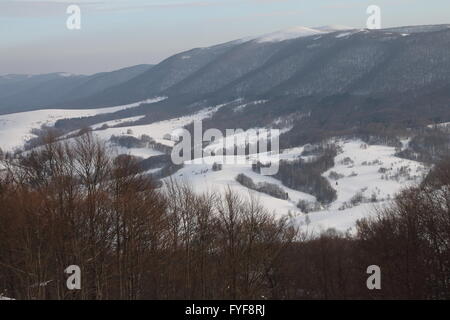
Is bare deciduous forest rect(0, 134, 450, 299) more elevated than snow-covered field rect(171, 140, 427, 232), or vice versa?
snow-covered field rect(171, 140, 427, 232)

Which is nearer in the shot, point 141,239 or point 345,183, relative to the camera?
point 141,239

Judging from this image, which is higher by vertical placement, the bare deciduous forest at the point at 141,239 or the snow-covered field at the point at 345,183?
the snow-covered field at the point at 345,183

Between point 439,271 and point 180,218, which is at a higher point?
point 180,218

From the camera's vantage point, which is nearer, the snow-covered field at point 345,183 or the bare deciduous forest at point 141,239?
the bare deciduous forest at point 141,239

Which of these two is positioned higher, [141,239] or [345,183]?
[345,183]

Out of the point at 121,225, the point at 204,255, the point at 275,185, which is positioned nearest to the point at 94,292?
the point at 121,225

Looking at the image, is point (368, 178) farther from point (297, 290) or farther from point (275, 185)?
point (297, 290)

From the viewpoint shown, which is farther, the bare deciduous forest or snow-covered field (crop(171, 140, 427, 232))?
snow-covered field (crop(171, 140, 427, 232))
